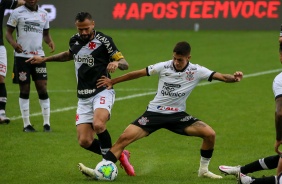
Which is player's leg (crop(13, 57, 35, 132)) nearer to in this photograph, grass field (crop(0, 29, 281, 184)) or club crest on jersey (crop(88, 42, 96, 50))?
grass field (crop(0, 29, 281, 184))

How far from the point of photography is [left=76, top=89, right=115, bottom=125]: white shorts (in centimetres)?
1288

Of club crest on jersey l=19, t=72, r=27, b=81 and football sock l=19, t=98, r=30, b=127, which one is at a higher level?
club crest on jersey l=19, t=72, r=27, b=81

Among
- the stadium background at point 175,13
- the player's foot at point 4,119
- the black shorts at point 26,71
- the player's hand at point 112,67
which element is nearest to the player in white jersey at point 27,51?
the black shorts at point 26,71

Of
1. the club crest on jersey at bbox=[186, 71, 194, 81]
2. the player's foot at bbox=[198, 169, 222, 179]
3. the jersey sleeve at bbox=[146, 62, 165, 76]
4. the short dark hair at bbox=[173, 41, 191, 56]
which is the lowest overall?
the player's foot at bbox=[198, 169, 222, 179]

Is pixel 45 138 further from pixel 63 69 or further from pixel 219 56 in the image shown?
pixel 219 56

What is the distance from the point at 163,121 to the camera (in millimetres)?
12469

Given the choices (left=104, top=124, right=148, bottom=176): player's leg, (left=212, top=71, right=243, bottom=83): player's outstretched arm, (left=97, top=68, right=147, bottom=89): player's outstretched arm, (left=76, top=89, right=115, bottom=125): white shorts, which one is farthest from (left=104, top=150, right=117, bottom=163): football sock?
(left=212, top=71, right=243, bottom=83): player's outstretched arm

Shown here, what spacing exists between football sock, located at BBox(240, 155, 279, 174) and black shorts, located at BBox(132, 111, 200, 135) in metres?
1.08

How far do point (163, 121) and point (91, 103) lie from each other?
127cm

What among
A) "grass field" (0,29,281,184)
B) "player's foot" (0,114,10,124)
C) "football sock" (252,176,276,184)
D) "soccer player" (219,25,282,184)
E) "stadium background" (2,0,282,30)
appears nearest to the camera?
"soccer player" (219,25,282,184)

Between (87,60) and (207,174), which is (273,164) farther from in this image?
(87,60)

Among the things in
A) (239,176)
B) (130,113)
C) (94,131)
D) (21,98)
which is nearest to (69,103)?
(130,113)

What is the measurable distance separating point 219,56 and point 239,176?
17558 millimetres

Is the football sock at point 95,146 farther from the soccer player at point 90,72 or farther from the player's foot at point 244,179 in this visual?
the player's foot at point 244,179
